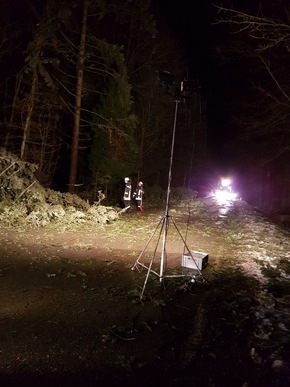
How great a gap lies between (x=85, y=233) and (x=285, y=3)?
39.4ft

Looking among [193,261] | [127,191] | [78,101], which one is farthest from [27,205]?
[193,261]

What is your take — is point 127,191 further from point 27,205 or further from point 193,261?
point 193,261

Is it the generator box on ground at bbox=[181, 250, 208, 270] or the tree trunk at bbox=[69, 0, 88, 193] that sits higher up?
the tree trunk at bbox=[69, 0, 88, 193]

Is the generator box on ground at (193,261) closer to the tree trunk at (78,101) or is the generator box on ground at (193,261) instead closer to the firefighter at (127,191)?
the firefighter at (127,191)

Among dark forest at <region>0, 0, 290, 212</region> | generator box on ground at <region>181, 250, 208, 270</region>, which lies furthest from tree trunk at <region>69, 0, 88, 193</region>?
generator box on ground at <region>181, 250, 208, 270</region>

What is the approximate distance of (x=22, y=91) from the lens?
1569 centimetres

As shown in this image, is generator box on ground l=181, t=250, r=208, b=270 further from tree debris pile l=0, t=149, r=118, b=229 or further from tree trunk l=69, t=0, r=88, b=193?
tree trunk l=69, t=0, r=88, b=193

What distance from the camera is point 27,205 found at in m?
12.4

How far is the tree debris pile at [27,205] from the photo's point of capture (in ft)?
38.6

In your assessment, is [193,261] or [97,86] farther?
[97,86]

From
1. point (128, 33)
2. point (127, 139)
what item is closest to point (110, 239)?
point (127, 139)

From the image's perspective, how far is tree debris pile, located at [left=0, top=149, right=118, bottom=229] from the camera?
38.6 feet

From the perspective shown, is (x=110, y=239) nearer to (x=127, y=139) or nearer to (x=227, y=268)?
(x=227, y=268)

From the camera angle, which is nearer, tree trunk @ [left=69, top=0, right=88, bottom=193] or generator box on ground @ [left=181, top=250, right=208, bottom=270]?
generator box on ground @ [left=181, top=250, right=208, bottom=270]
